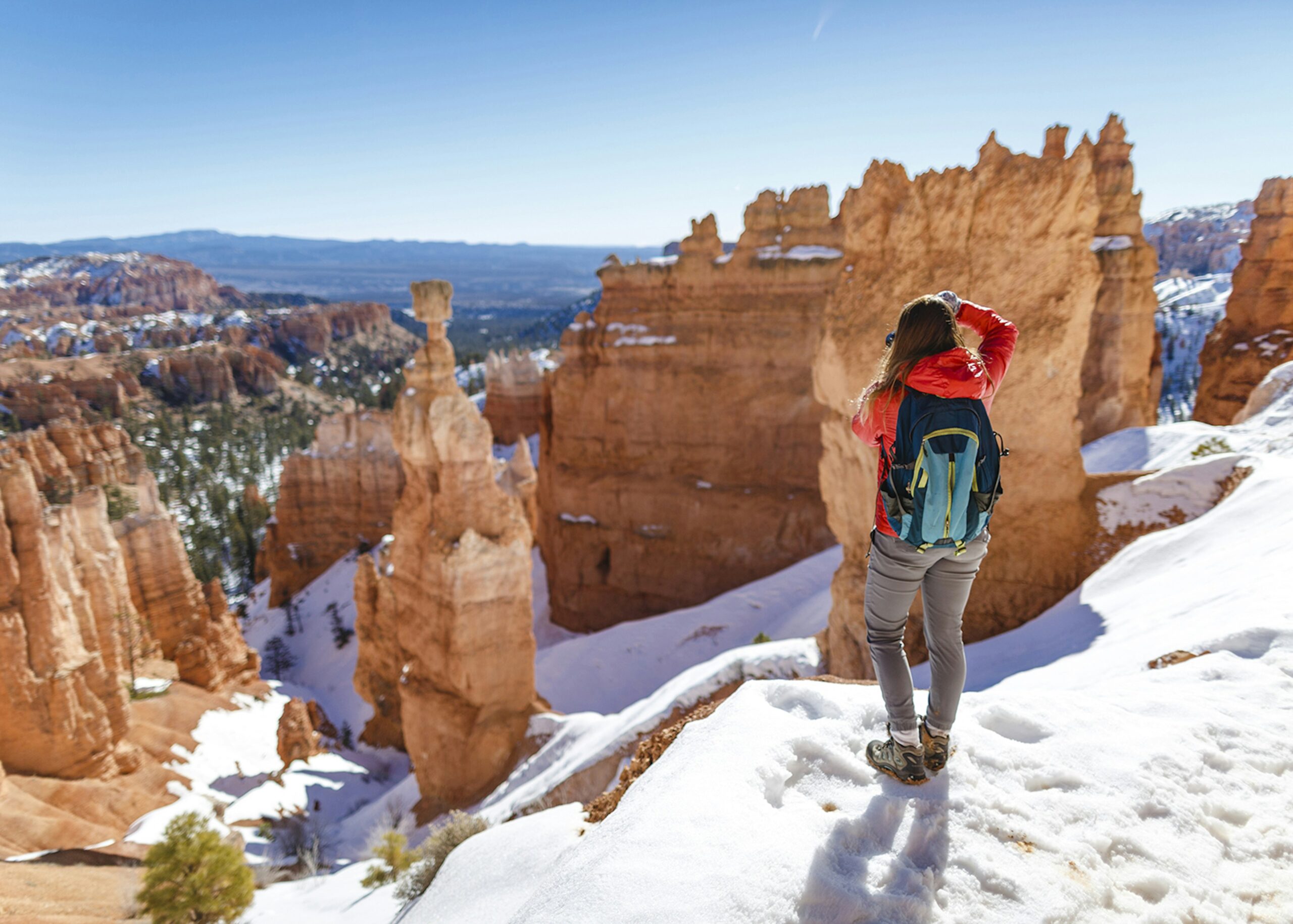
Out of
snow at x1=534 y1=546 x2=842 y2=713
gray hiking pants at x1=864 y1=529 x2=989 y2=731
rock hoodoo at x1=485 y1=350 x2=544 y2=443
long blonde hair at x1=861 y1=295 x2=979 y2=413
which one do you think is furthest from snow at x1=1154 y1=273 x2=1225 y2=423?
long blonde hair at x1=861 y1=295 x2=979 y2=413

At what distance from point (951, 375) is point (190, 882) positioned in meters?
9.02

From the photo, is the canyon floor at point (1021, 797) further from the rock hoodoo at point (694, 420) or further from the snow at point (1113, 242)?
the rock hoodoo at point (694, 420)

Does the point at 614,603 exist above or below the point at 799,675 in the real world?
below

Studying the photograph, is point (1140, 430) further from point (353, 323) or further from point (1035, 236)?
point (353, 323)

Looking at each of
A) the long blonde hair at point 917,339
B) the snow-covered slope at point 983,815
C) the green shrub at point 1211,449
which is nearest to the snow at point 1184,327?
the green shrub at point 1211,449

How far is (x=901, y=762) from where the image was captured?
2.45 meters

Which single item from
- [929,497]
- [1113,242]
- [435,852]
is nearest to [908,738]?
[929,497]

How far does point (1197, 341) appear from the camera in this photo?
6347 cm

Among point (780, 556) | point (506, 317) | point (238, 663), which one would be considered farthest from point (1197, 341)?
point (506, 317)

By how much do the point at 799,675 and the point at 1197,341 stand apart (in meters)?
75.8

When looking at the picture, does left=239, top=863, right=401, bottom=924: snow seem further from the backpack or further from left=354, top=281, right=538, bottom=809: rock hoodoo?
the backpack

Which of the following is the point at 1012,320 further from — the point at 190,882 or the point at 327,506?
the point at 327,506

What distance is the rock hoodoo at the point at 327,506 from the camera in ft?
104

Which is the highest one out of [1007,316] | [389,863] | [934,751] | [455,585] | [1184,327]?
[1007,316]
